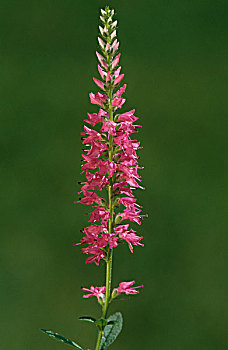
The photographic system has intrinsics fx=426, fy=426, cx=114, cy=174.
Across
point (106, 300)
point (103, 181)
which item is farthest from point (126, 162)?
point (106, 300)

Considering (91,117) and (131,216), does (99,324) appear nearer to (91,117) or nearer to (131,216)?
(131,216)

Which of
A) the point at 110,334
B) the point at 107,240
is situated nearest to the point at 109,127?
the point at 107,240

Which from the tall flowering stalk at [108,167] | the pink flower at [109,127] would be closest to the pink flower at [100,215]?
the tall flowering stalk at [108,167]

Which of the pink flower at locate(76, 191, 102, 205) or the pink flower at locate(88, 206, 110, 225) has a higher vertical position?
the pink flower at locate(76, 191, 102, 205)

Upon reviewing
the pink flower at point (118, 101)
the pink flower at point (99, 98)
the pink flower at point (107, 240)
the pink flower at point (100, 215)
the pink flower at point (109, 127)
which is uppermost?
the pink flower at point (99, 98)

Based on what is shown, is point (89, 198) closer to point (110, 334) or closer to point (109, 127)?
point (109, 127)

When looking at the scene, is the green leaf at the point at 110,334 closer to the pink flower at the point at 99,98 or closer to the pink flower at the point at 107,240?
the pink flower at the point at 107,240

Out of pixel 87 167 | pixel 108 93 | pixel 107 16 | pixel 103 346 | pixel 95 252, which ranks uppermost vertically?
pixel 107 16

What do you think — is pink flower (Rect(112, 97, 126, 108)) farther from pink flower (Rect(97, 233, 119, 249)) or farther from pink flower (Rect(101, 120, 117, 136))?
pink flower (Rect(97, 233, 119, 249))

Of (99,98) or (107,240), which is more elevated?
(99,98)

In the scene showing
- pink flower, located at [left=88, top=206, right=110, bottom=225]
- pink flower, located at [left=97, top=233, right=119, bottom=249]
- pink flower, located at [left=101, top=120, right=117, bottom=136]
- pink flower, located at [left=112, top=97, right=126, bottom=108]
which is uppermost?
pink flower, located at [left=112, top=97, right=126, bottom=108]

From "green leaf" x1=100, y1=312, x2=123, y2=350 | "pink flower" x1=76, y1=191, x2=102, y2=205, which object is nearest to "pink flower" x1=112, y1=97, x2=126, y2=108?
"pink flower" x1=76, y1=191, x2=102, y2=205
